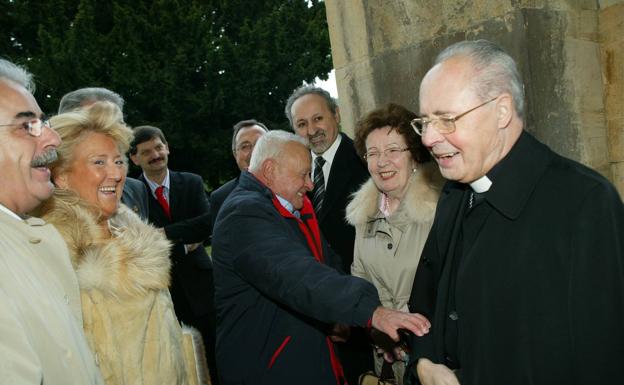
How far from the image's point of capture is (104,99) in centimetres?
356

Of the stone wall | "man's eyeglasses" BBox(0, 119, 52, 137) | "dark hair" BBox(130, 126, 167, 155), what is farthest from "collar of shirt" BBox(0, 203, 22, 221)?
"dark hair" BBox(130, 126, 167, 155)

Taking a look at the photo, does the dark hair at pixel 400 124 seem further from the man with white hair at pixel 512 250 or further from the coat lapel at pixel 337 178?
the man with white hair at pixel 512 250

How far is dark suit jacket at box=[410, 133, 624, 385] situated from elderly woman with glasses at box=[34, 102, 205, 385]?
132 centimetres

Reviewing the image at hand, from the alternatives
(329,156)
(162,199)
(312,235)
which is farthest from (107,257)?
(162,199)

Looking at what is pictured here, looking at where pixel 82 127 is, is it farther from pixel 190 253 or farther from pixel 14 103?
pixel 190 253

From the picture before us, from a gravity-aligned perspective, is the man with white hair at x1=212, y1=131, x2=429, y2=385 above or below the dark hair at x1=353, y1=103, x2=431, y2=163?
below

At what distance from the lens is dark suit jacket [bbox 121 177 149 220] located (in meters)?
3.85

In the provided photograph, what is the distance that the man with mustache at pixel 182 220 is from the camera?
4855mm

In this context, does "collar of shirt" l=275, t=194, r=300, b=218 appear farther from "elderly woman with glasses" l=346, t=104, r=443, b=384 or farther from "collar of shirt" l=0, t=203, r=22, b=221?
"collar of shirt" l=0, t=203, r=22, b=221

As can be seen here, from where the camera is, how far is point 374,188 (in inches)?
130

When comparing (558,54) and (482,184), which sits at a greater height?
(558,54)

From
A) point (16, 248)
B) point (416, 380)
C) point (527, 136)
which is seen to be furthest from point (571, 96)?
point (16, 248)

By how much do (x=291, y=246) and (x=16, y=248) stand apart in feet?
4.05

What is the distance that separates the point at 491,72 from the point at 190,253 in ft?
12.1
